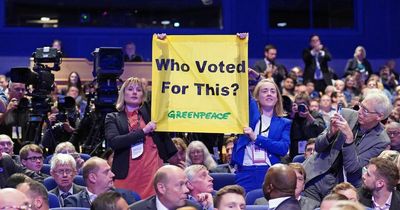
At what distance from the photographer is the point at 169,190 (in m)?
7.57

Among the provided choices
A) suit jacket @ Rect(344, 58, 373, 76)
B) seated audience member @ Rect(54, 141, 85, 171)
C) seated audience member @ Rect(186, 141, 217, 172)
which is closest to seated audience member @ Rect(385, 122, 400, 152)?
seated audience member @ Rect(186, 141, 217, 172)

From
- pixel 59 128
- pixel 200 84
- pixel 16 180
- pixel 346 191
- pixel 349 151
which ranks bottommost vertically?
pixel 346 191

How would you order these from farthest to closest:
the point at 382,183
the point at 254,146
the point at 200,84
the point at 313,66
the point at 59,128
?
the point at 313,66 → the point at 59,128 → the point at 200,84 → the point at 254,146 → the point at 382,183

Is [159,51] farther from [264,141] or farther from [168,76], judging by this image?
[264,141]

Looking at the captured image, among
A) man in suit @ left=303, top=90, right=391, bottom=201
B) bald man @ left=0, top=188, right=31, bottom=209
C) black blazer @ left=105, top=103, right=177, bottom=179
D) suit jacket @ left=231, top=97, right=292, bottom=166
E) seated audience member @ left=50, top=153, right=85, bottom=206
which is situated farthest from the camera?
seated audience member @ left=50, top=153, right=85, bottom=206

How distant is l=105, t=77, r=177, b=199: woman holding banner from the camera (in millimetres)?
9039

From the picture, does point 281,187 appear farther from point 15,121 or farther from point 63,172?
point 15,121

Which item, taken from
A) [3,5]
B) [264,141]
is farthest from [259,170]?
[3,5]

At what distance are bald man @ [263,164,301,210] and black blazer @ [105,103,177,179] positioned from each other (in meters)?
2.00

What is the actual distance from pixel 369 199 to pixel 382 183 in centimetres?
20

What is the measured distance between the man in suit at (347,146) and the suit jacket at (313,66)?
869 centimetres

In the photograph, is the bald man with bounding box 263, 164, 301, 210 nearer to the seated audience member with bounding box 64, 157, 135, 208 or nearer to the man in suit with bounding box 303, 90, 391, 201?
the man in suit with bounding box 303, 90, 391, 201

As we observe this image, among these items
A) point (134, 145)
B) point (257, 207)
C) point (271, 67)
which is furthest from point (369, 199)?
point (271, 67)

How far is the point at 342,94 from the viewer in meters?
16.2
